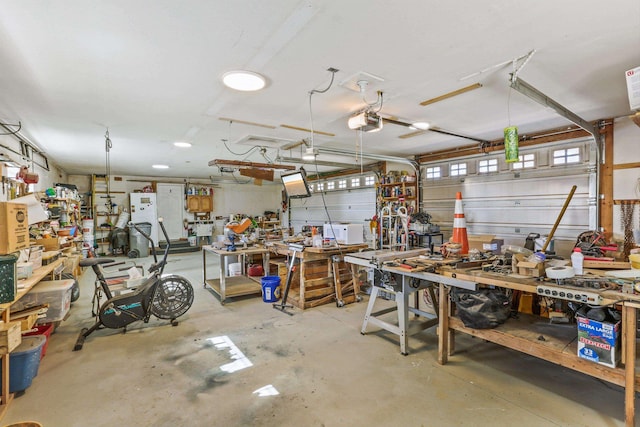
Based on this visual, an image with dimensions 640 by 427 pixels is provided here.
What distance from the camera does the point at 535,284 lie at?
202 centimetres

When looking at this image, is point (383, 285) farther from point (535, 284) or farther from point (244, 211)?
point (244, 211)

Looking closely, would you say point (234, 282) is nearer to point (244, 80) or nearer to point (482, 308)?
point (244, 80)

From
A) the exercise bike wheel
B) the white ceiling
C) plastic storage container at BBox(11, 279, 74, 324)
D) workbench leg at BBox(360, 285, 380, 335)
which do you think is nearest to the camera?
the white ceiling

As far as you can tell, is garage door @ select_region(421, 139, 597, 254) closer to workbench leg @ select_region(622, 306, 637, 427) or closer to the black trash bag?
the black trash bag

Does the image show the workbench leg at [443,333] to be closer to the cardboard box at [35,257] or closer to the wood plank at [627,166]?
the wood plank at [627,166]

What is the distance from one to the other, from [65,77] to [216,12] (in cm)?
183

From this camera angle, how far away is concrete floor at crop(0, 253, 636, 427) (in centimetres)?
202

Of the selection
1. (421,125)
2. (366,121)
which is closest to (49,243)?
(366,121)

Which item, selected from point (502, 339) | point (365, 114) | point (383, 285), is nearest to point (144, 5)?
point (365, 114)

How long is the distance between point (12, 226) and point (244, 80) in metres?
2.23

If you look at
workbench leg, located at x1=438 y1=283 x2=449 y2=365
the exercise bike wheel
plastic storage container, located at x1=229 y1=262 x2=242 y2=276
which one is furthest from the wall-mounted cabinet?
workbench leg, located at x1=438 y1=283 x2=449 y2=365

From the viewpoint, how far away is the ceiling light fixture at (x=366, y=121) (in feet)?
10.7

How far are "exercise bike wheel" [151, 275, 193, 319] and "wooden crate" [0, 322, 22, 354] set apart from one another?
1.48m

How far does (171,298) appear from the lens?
146 inches
